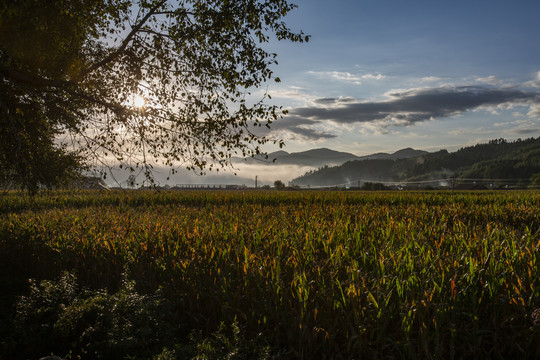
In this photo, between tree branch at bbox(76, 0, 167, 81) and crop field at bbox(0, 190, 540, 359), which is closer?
crop field at bbox(0, 190, 540, 359)

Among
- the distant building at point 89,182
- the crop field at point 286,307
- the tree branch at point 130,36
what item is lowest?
the crop field at point 286,307

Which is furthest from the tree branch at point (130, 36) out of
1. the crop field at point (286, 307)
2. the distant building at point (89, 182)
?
→ the crop field at point (286, 307)

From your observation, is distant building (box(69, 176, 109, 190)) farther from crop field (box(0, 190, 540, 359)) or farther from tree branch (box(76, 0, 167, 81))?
crop field (box(0, 190, 540, 359))

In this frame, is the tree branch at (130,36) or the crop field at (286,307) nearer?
the crop field at (286,307)

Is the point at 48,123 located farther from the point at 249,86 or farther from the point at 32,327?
the point at 32,327

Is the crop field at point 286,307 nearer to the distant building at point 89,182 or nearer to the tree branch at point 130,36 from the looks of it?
the distant building at point 89,182

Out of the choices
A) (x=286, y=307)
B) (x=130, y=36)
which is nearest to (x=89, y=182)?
(x=130, y=36)

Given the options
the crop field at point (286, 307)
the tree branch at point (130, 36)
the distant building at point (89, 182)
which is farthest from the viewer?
the distant building at point (89, 182)

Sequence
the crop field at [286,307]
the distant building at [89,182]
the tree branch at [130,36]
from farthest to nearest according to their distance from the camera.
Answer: the distant building at [89,182]
the tree branch at [130,36]
the crop field at [286,307]

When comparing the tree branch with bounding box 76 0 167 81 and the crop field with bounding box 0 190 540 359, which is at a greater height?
the tree branch with bounding box 76 0 167 81

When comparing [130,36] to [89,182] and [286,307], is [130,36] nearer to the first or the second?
[89,182]

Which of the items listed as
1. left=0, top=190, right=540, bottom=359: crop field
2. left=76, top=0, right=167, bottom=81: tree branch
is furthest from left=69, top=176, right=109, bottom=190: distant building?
left=0, top=190, right=540, bottom=359: crop field

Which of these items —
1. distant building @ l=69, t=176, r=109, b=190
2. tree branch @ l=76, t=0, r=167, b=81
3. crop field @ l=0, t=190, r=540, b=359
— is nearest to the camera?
crop field @ l=0, t=190, r=540, b=359

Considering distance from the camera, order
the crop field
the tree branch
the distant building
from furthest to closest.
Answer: the distant building, the tree branch, the crop field
